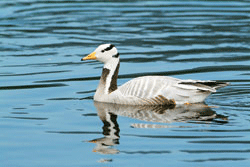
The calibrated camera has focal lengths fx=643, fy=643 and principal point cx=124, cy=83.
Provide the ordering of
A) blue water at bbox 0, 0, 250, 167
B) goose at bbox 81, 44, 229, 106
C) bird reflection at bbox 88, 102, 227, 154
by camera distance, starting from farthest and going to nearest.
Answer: goose at bbox 81, 44, 229, 106, bird reflection at bbox 88, 102, 227, 154, blue water at bbox 0, 0, 250, 167

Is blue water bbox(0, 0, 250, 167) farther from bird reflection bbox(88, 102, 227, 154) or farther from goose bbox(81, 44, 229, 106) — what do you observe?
goose bbox(81, 44, 229, 106)

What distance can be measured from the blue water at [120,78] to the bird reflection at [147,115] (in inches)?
→ 0.8

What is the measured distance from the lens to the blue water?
10.5 m

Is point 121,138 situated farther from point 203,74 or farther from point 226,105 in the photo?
point 203,74

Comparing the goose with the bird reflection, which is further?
the goose

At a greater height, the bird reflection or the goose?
the goose

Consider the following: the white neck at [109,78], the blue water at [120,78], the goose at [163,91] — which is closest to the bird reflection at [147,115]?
the blue water at [120,78]

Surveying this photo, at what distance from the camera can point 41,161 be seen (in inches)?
393

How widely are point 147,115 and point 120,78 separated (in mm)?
4201

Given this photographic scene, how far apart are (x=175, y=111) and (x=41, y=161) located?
4.22 meters

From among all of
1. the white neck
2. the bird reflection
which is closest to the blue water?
the bird reflection

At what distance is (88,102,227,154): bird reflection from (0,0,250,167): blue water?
2 centimetres

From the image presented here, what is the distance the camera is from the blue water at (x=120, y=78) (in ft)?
34.4

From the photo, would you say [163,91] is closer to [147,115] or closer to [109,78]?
[147,115]
